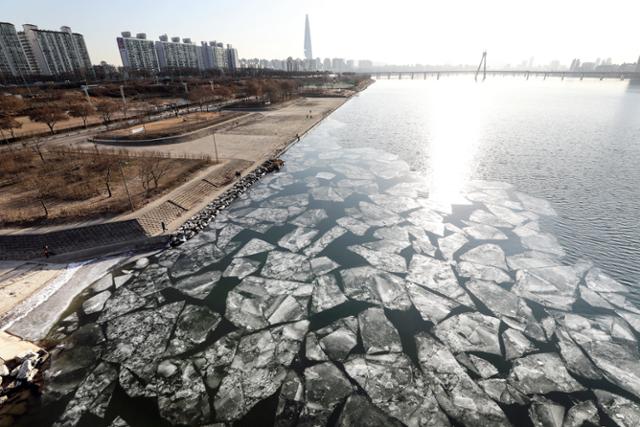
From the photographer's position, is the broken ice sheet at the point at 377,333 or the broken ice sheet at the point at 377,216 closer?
the broken ice sheet at the point at 377,333

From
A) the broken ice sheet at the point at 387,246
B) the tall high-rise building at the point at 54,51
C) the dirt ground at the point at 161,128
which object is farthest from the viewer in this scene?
the tall high-rise building at the point at 54,51

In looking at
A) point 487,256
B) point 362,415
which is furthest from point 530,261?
point 362,415

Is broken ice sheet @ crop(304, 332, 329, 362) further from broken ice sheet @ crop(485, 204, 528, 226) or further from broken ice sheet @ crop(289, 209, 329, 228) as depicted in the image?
broken ice sheet @ crop(485, 204, 528, 226)

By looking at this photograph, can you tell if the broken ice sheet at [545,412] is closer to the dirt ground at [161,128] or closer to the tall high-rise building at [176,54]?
the dirt ground at [161,128]

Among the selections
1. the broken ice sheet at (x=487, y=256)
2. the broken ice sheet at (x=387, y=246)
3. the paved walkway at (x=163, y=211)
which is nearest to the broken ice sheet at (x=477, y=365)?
the broken ice sheet at (x=487, y=256)

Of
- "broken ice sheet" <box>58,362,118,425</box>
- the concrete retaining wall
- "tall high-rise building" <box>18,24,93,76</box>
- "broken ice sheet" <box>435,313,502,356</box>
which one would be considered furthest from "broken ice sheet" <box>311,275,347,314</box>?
"tall high-rise building" <box>18,24,93,76</box>

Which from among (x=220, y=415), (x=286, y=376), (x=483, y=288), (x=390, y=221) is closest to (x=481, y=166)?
(x=390, y=221)
